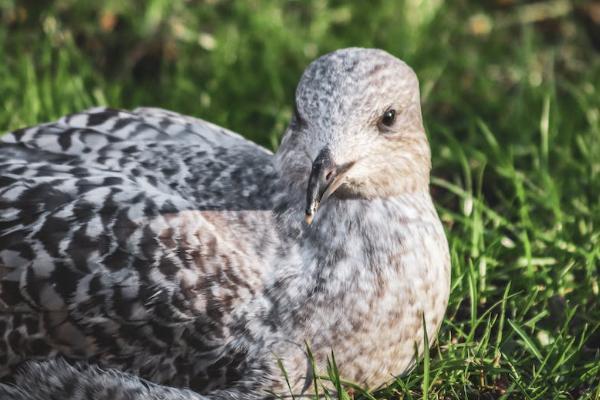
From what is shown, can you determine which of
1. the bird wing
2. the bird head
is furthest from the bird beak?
the bird wing

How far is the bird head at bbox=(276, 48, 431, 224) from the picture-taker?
3625 mm

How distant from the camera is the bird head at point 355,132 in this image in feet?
11.9

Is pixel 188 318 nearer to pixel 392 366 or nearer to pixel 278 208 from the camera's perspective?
pixel 278 208

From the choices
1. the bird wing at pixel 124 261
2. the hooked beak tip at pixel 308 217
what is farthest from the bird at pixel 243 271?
the hooked beak tip at pixel 308 217

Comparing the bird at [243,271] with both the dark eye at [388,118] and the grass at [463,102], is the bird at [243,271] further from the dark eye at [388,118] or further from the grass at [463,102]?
the grass at [463,102]

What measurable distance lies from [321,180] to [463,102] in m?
3.09

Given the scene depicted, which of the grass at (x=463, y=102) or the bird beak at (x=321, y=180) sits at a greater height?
the bird beak at (x=321, y=180)

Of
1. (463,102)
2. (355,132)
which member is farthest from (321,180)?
(463,102)

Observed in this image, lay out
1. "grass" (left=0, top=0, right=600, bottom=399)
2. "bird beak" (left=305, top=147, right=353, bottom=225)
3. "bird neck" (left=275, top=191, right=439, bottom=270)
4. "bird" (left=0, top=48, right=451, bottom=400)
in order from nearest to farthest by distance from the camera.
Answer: "bird beak" (left=305, top=147, right=353, bottom=225) → "bird" (left=0, top=48, right=451, bottom=400) → "bird neck" (left=275, top=191, right=439, bottom=270) → "grass" (left=0, top=0, right=600, bottom=399)

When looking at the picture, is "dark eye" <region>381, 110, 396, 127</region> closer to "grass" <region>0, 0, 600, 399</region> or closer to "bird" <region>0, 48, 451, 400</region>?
"bird" <region>0, 48, 451, 400</region>

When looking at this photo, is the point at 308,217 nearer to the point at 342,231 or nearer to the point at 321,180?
the point at 321,180

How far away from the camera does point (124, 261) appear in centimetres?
382

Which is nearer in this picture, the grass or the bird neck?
the bird neck

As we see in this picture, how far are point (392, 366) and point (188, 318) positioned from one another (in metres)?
0.85
